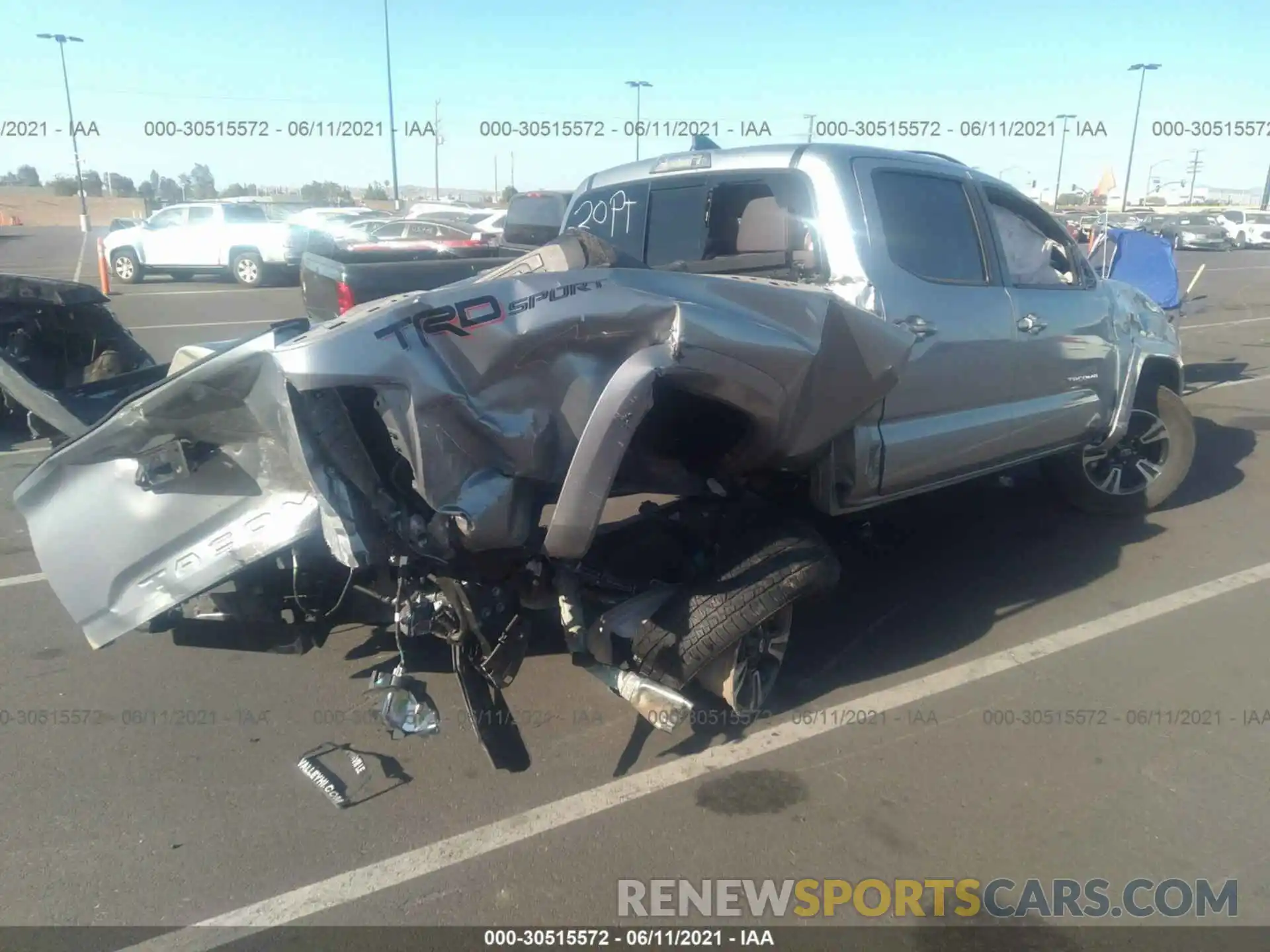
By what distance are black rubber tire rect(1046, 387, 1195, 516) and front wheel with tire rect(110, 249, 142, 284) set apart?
20897 mm

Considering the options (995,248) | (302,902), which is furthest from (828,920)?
(995,248)

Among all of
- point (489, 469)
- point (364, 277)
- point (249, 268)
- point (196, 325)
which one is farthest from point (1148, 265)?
point (249, 268)

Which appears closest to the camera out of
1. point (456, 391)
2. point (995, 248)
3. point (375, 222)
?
point (456, 391)

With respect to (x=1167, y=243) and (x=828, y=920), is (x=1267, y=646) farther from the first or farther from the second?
(x=1167, y=243)

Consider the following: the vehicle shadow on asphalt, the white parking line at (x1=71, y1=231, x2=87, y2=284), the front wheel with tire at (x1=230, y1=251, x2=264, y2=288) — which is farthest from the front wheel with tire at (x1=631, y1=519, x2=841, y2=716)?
the front wheel with tire at (x1=230, y1=251, x2=264, y2=288)

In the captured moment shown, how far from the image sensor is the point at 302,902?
113 inches

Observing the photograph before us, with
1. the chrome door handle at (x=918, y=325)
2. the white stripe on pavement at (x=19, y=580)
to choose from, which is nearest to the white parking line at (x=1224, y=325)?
the chrome door handle at (x=918, y=325)

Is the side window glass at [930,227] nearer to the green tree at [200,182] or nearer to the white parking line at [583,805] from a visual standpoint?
the white parking line at [583,805]

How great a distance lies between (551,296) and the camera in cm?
320

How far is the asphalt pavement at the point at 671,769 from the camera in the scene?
2.96 meters

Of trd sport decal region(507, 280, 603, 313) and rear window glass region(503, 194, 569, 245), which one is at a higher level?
trd sport decal region(507, 280, 603, 313)

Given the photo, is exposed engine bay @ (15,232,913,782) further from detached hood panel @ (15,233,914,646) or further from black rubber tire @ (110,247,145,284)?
black rubber tire @ (110,247,145,284)

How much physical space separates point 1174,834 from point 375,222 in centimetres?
2445

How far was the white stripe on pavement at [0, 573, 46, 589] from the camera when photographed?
5.10m
